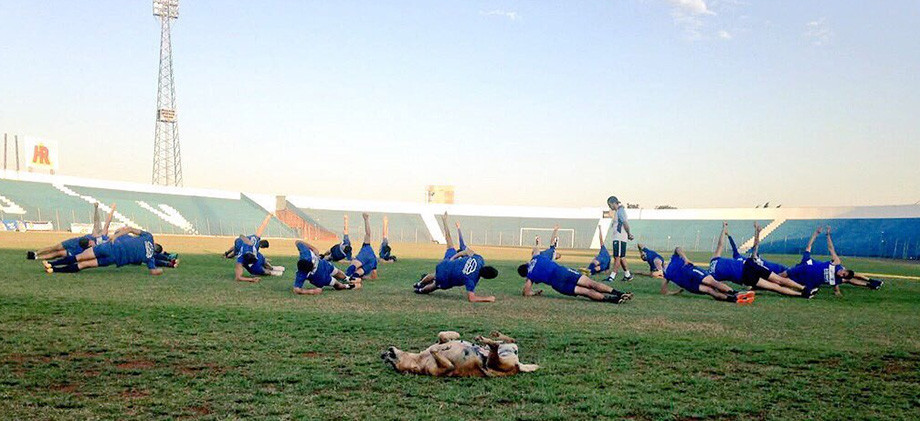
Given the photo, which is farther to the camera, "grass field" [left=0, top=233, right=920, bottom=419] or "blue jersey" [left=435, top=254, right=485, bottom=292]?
"blue jersey" [left=435, top=254, right=485, bottom=292]

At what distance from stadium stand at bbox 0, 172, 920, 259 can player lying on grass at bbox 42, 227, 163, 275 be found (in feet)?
143

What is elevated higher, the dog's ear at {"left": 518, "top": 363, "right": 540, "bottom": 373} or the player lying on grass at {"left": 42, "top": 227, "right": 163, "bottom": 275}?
the player lying on grass at {"left": 42, "top": 227, "right": 163, "bottom": 275}

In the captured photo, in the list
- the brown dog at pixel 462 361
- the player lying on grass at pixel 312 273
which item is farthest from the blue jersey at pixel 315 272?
the brown dog at pixel 462 361

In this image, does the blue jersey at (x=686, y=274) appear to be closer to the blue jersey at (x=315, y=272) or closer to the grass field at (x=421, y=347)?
the grass field at (x=421, y=347)

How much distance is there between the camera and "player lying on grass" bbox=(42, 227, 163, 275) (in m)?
14.2

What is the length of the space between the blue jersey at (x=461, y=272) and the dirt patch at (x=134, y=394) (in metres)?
6.61

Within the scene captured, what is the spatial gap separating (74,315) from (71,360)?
298 cm

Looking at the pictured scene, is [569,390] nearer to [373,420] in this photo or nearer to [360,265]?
[373,420]

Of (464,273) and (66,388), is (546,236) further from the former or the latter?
(66,388)

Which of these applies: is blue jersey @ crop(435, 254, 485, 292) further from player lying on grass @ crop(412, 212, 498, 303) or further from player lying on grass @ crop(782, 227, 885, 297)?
player lying on grass @ crop(782, 227, 885, 297)

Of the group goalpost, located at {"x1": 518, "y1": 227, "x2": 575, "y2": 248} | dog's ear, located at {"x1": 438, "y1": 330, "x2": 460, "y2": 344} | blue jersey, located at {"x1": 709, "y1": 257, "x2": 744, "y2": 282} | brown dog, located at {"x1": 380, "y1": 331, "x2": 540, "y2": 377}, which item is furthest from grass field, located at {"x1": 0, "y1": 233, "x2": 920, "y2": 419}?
goalpost, located at {"x1": 518, "y1": 227, "x2": 575, "y2": 248}

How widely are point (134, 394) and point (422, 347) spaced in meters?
2.84

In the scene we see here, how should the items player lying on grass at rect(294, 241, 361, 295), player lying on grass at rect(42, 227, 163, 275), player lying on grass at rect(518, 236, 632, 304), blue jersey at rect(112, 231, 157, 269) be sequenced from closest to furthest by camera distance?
player lying on grass at rect(518, 236, 632, 304)
player lying on grass at rect(294, 241, 361, 295)
player lying on grass at rect(42, 227, 163, 275)
blue jersey at rect(112, 231, 157, 269)

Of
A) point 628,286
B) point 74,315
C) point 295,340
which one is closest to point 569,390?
point 295,340
